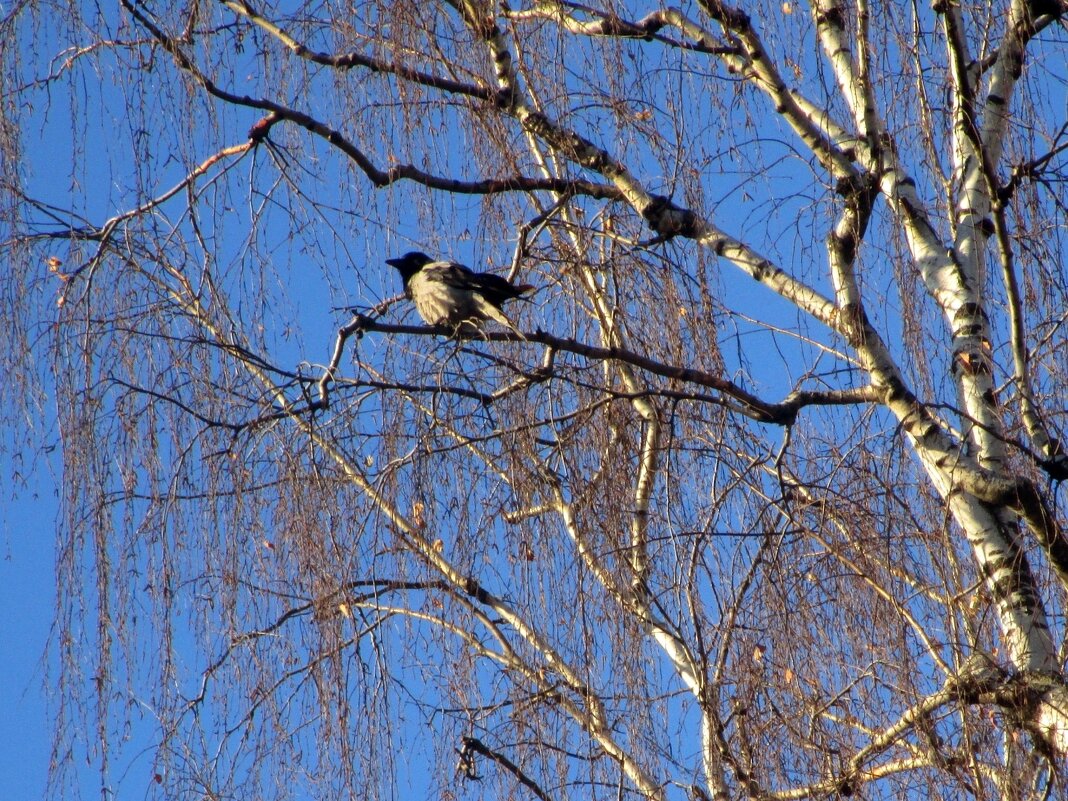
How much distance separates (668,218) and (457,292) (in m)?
→ 1.09

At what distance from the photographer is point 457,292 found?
5086mm

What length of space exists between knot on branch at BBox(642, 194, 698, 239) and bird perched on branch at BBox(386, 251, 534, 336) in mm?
519

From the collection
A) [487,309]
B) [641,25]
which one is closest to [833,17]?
[641,25]

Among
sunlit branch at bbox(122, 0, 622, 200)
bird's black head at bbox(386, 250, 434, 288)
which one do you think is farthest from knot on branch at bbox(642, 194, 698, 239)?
bird's black head at bbox(386, 250, 434, 288)

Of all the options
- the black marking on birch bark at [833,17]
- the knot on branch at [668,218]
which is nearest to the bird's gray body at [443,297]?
the knot on branch at [668,218]

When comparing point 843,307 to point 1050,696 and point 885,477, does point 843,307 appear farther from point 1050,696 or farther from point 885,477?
point 1050,696

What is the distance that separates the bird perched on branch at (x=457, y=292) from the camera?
15.2 ft

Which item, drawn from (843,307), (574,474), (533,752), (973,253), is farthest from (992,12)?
(533,752)

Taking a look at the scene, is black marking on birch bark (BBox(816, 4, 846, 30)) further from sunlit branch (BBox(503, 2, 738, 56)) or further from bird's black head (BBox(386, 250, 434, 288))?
bird's black head (BBox(386, 250, 434, 288))

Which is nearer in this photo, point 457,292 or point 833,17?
point 833,17

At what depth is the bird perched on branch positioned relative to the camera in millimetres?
4641

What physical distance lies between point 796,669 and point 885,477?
553mm

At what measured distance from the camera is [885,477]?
354 cm

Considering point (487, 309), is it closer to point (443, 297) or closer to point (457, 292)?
point (457, 292)
